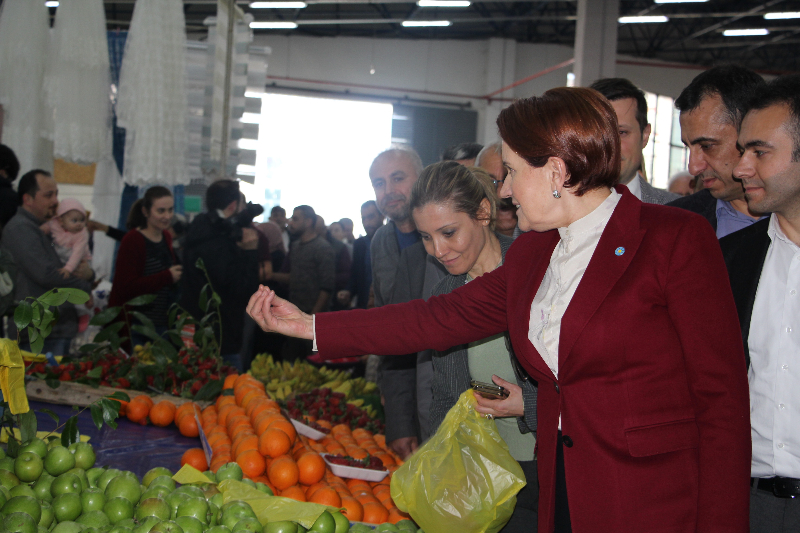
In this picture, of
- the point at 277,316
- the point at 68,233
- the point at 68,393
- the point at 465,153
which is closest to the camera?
the point at 277,316

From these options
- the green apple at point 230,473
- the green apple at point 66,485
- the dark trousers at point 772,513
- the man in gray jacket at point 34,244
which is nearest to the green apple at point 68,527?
the green apple at point 66,485

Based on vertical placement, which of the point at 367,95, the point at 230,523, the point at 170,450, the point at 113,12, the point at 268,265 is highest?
the point at 113,12

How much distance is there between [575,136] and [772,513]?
2.65 ft

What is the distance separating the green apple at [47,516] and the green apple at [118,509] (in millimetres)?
92

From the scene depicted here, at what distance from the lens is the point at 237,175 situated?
3.89 metres

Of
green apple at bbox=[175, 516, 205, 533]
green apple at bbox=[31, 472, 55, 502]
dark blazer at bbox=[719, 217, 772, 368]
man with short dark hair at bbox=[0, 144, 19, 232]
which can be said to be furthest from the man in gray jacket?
dark blazer at bbox=[719, 217, 772, 368]

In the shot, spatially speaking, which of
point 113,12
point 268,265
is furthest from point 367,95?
point 268,265

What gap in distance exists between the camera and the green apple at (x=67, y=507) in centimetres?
121

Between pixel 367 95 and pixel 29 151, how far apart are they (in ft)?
32.5

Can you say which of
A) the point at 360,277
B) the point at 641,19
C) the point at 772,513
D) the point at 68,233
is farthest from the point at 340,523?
the point at 641,19

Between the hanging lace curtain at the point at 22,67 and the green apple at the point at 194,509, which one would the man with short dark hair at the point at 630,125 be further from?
the hanging lace curtain at the point at 22,67

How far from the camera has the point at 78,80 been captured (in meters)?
3.11

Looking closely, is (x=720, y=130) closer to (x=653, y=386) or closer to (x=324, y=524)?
(x=653, y=386)

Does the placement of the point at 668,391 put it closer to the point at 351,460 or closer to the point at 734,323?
the point at 734,323
